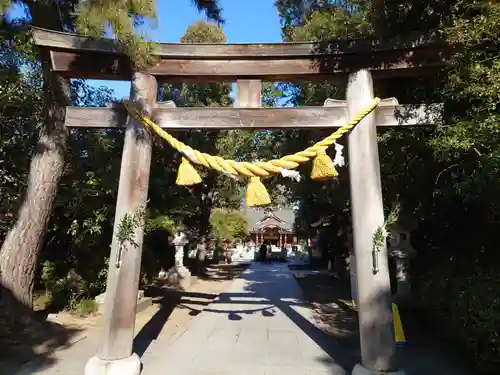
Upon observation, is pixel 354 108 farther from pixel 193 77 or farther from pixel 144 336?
pixel 144 336

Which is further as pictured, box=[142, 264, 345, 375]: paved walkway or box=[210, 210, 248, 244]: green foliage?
box=[210, 210, 248, 244]: green foliage

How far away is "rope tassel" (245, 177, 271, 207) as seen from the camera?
4.11 m

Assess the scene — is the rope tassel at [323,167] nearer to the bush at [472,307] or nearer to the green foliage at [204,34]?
the bush at [472,307]

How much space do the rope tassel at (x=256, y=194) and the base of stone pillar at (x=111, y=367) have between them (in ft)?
7.03

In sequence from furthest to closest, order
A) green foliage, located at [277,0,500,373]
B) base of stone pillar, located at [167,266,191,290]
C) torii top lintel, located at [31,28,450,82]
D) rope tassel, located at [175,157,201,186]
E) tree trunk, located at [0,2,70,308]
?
base of stone pillar, located at [167,266,191,290], tree trunk, located at [0,2,70,308], torii top lintel, located at [31,28,450,82], rope tassel, located at [175,157,201,186], green foliage, located at [277,0,500,373]

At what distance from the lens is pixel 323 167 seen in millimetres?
4219

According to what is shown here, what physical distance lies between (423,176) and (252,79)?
2851 millimetres

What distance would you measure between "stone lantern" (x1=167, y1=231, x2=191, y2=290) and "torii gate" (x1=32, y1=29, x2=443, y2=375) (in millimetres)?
9856

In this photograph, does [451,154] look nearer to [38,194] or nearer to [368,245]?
[368,245]

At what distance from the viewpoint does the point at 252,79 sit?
4.62 meters

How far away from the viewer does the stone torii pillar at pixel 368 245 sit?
12.5 feet

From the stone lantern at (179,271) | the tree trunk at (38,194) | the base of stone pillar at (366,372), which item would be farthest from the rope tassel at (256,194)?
the stone lantern at (179,271)

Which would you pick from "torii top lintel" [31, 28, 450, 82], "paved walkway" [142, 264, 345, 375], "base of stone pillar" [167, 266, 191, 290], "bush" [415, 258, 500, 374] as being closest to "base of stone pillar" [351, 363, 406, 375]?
"paved walkway" [142, 264, 345, 375]

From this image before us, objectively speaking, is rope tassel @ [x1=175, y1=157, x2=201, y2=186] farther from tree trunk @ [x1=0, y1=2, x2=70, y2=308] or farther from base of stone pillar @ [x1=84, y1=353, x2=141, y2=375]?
tree trunk @ [x1=0, y1=2, x2=70, y2=308]
